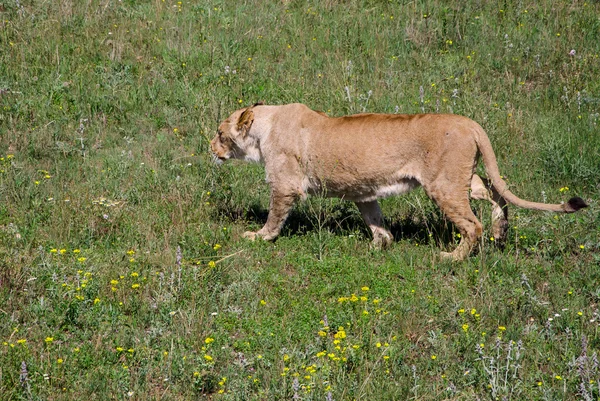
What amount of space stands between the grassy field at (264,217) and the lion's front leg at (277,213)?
0.16 m

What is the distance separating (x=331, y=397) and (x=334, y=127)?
343 cm

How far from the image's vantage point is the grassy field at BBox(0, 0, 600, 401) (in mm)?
5516

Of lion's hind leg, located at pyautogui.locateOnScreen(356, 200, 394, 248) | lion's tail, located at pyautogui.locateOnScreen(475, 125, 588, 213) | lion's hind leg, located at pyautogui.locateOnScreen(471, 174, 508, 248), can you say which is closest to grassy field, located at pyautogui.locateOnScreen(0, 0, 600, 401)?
lion's hind leg, located at pyautogui.locateOnScreen(356, 200, 394, 248)

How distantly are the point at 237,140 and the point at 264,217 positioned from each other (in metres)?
0.85

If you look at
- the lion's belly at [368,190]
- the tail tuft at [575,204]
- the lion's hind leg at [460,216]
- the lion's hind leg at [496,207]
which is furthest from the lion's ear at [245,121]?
the tail tuft at [575,204]

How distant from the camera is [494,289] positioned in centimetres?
649

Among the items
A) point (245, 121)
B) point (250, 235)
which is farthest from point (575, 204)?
point (245, 121)

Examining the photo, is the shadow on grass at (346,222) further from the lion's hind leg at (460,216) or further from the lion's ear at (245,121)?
the lion's ear at (245,121)

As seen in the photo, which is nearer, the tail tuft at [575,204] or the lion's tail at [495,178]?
the tail tuft at [575,204]

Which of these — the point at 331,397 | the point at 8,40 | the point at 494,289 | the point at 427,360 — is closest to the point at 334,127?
the point at 494,289

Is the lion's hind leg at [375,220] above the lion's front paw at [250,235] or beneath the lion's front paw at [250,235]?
above

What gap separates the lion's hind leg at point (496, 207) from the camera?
7539 millimetres

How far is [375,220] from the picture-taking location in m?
7.90

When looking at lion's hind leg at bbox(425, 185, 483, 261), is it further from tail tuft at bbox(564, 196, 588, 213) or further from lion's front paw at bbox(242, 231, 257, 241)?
lion's front paw at bbox(242, 231, 257, 241)
